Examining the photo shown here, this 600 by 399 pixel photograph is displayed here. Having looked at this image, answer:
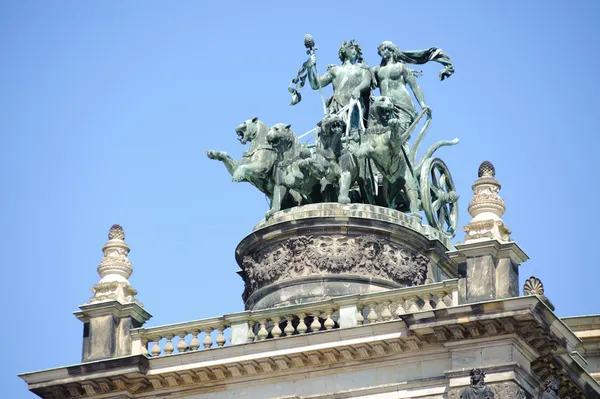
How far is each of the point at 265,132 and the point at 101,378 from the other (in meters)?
8.28

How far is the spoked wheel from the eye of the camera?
55.8 m

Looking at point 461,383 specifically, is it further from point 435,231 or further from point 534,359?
point 435,231

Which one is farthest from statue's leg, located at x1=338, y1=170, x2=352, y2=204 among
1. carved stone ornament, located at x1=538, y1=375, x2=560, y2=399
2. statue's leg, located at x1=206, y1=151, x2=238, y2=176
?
carved stone ornament, located at x1=538, y1=375, x2=560, y2=399

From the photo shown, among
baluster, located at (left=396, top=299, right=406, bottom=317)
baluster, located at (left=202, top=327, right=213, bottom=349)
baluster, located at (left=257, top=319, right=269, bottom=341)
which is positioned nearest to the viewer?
baluster, located at (left=396, top=299, right=406, bottom=317)

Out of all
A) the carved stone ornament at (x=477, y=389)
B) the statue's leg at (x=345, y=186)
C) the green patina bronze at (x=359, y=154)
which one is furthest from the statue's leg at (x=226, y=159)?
the carved stone ornament at (x=477, y=389)

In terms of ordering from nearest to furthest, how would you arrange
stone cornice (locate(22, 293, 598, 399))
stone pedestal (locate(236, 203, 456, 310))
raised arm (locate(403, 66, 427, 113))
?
stone cornice (locate(22, 293, 598, 399)) < stone pedestal (locate(236, 203, 456, 310)) < raised arm (locate(403, 66, 427, 113))

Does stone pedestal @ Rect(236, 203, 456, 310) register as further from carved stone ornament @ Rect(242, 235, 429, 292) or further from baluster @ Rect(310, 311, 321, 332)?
baluster @ Rect(310, 311, 321, 332)

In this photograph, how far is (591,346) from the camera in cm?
5322

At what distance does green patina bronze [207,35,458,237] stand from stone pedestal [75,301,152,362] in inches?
181

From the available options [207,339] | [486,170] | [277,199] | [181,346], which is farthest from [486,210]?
A: [181,346]

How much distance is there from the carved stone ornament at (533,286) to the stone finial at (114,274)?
9167mm

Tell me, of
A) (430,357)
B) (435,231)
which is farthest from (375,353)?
(435,231)

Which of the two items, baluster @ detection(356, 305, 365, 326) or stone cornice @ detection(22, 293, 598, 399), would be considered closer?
stone cornice @ detection(22, 293, 598, 399)

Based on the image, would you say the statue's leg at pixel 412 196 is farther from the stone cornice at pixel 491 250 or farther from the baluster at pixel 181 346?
the baluster at pixel 181 346
